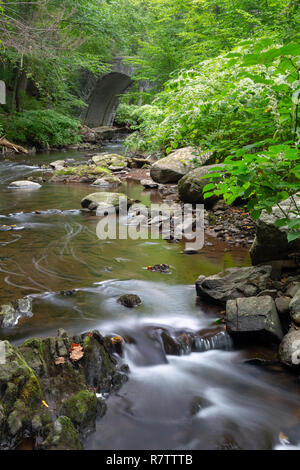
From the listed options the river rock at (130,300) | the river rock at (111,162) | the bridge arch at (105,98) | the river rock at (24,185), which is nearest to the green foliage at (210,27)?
the river rock at (111,162)

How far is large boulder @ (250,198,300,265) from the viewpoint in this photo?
351 centimetres

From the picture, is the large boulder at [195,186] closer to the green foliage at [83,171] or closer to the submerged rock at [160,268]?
the submerged rock at [160,268]

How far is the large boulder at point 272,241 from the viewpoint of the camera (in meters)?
3.51

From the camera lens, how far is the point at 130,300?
11.1 ft

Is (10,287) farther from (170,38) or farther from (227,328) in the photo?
(170,38)

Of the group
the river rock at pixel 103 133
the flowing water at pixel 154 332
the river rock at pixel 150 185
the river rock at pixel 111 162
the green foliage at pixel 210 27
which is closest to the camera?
the flowing water at pixel 154 332

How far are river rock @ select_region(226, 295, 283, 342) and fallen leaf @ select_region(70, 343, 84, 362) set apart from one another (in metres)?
1.23

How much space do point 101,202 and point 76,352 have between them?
17.1 ft

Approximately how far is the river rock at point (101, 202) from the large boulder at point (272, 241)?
4.02 meters

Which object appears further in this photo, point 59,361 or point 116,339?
point 116,339

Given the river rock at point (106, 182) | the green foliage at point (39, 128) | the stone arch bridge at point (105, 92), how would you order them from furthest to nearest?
the stone arch bridge at point (105, 92) < the green foliage at point (39, 128) < the river rock at point (106, 182)

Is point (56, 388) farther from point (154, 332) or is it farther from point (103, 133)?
point (103, 133)

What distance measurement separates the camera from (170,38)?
17391 millimetres

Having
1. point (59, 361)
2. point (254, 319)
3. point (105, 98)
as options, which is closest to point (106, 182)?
point (254, 319)
